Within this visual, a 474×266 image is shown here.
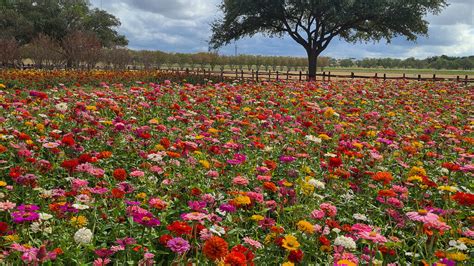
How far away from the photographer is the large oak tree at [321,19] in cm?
2885

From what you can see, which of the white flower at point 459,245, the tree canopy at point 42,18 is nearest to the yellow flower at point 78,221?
the white flower at point 459,245

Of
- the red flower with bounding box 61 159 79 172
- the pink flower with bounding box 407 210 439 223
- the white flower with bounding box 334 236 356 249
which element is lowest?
the white flower with bounding box 334 236 356 249

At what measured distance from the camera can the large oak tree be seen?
2885cm

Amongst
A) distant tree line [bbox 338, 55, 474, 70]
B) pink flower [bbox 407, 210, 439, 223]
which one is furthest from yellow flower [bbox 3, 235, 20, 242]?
distant tree line [bbox 338, 55, 474, 70]

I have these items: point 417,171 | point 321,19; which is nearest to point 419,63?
point 321,19

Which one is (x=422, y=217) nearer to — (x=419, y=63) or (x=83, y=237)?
(x=83, y=237)

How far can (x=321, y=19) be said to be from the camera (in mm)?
31359

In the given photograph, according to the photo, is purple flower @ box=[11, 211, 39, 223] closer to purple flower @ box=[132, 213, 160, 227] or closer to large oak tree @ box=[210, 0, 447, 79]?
purple flower @ box=[132, 213, 160, 227]

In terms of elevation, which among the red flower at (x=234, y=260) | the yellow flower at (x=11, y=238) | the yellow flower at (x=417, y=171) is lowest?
the yellow flower at (x=11, y=238)

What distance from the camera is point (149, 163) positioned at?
4.55 metres

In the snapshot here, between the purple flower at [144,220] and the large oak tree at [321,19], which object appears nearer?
the purple flower at [144,220]

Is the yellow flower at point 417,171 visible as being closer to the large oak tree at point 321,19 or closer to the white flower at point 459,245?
the white flower at point 459,245

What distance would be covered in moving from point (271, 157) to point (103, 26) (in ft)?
184

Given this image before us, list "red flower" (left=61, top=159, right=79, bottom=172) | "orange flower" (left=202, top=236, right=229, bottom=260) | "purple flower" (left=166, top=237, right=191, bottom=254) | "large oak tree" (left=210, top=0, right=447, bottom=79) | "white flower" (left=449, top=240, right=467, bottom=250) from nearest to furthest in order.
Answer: "orange flower" (left=202, top=236, right=229, bottom=260) → "purple flower" (left=166, top=237, right=191, bottom=254) → "white flower" (left=449, top=240, right=467, bottom=250) → "red flower" (left=61, top=159, right=79, bottom=172) → "large oak tree" (left=210, top=0, right=447, bottom=79)
